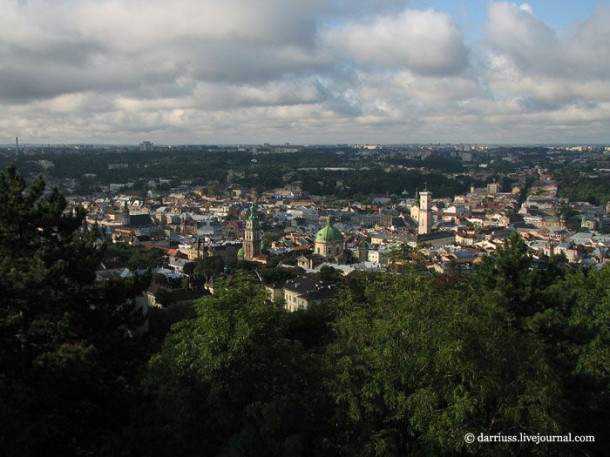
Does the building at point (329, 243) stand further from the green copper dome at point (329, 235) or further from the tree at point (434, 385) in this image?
the tree at point (434, 385)

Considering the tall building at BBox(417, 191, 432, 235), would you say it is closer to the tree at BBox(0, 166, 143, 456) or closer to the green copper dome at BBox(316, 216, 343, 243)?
the green copper dome at BBox(316, 216, 343, 243)

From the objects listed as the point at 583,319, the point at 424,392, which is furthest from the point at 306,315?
the point at 424,392

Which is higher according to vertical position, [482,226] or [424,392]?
[424,392]

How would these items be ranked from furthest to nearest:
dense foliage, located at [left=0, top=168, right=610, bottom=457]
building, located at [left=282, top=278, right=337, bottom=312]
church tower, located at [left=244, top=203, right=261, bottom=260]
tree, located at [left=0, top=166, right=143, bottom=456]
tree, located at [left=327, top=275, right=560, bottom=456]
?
church tower, located at [left=244, top=203, right=261, bottom=260] < building, located at [left=282, top=278, right=337, bottom=312] < tree, located at [left=0, top=166, right=143, bottom=456] < dense foliage, located at [left=0, top=168, right=610, bottom=457] < tree, located at [left=327, top=275, right=560, bottom=456]

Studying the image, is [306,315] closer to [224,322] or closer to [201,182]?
[224,322]

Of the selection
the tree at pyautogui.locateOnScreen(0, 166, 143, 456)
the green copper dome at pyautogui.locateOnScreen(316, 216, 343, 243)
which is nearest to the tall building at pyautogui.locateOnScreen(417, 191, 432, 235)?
the green copper dome at pyautogui.locateOnScreen(316, 216, 343, 243)

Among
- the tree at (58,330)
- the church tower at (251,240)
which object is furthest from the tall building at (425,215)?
the tree at (58,330)
